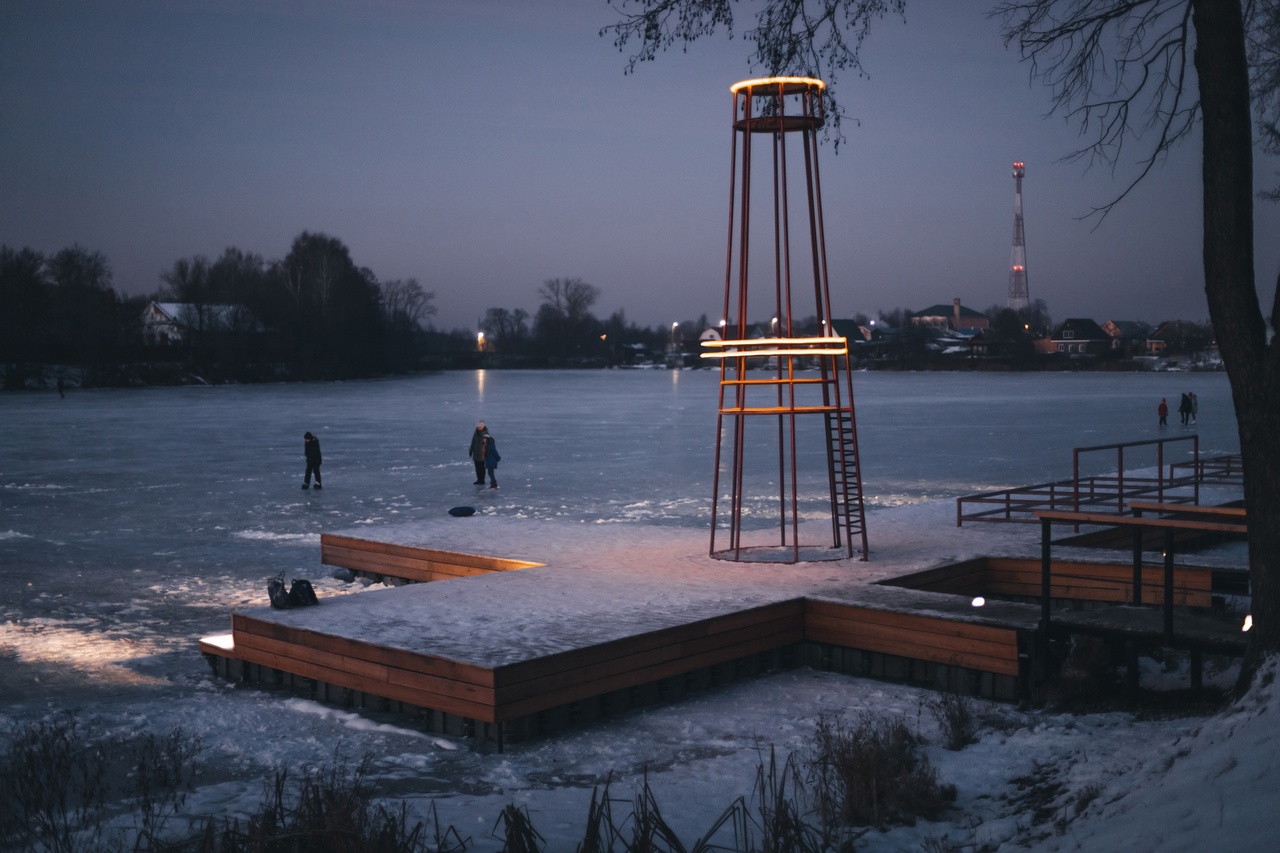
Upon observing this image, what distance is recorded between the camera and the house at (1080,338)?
17200 centimetres

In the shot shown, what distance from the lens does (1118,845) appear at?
4.79 metres

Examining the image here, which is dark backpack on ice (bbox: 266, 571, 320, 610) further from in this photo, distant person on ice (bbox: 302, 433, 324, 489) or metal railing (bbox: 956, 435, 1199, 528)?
distant person on ice (bbox: 302, 433, 324, 489)

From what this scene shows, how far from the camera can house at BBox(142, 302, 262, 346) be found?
354ft

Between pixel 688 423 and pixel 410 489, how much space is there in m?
21.8

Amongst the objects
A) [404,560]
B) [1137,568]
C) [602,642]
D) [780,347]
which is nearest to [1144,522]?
[1137,568]

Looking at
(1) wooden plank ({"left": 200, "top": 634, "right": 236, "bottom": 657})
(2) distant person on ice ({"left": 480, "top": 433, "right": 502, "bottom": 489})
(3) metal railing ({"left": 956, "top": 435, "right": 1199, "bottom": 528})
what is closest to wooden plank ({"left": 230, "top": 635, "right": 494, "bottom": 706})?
(1) wooden plank ({"left": 200, "top": 634, "right": 236, "bottom": 657})

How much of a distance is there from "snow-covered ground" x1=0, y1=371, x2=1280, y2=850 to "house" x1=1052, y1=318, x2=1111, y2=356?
148 metres

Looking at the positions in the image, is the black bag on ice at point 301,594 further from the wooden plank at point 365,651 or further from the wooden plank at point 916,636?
the wooden plank at point 916,636

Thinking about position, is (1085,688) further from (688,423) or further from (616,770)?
(688,423)

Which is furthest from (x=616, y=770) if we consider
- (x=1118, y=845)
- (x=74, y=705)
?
(x=74, y=705)

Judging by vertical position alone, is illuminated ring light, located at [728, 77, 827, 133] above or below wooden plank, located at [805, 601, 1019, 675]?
above

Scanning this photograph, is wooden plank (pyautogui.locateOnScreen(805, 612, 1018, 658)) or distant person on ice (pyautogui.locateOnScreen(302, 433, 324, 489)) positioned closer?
wooden plank (pyautogui.locateOnScreen(805, 612, 1018, 658))

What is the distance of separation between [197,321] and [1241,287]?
11455 centimetres

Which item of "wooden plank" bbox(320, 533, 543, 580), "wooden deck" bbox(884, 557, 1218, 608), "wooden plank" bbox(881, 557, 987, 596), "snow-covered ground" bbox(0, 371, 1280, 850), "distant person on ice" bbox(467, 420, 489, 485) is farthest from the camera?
"distant person on ice" bbox(467, 420, 489, 485)
